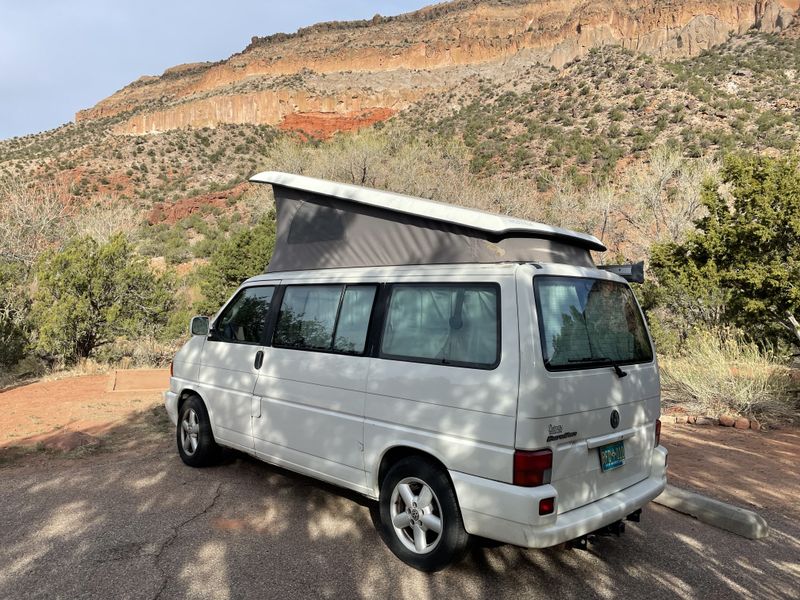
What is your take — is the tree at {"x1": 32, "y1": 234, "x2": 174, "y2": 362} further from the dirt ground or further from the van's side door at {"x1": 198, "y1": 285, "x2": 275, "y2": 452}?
the van's side door at {"x1": 198, "y1": 285, "x2": 275, "y2": 452}

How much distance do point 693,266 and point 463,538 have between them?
8115mm

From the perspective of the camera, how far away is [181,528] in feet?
13.0

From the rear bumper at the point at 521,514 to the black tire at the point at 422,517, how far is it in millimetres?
110

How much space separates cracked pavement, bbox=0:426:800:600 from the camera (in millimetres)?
3219

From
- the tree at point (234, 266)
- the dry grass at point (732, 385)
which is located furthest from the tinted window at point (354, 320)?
the tree at point (234, 266)

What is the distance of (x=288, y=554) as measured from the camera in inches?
142

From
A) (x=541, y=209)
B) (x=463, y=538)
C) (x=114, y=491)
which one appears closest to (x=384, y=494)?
(x=463, y=538)

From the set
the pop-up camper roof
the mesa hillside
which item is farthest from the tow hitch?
the mesa hillside

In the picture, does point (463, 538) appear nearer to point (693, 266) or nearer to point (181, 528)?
point (181, 528)

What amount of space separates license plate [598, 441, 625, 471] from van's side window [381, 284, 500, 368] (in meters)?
0.92

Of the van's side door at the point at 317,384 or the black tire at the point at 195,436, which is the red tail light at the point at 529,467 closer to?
the van's side door at the point at 317,384

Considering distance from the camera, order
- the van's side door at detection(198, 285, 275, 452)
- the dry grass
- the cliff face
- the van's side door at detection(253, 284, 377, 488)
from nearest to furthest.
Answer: the van's side door at detection(253, 284, 377, 488), the van's side door at detection(198, 285, 275, 452), the dry grass, the cliff face

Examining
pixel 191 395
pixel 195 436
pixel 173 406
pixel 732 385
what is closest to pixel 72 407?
pixel 173 406

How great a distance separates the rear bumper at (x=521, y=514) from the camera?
9.45 feet
